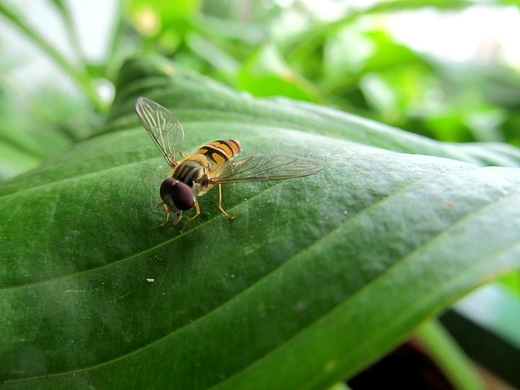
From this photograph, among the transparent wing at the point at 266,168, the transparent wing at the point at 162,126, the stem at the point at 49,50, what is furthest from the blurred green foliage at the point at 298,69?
the transparent wing at the point at 266,168

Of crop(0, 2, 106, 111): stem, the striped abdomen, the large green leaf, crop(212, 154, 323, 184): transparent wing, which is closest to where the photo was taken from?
the large green leaf

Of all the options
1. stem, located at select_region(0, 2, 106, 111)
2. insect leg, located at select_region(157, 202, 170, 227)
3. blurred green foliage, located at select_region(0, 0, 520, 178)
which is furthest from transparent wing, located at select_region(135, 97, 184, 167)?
stem, located at select_region(0, 2, 106, 111)

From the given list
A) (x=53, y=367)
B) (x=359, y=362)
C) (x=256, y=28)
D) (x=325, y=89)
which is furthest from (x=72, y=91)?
(x=359, y=362)

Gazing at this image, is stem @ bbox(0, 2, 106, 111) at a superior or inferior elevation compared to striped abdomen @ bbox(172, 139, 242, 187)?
superior

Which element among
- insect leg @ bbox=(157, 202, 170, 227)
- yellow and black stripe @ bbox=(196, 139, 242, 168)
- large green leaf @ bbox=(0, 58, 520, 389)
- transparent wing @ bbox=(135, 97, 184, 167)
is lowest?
large green leaf @ bbox=(0, 58, 520, 389)

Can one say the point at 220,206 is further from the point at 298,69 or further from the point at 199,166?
the point at 298,69

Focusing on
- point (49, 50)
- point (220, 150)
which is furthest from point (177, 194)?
point (49, 50)

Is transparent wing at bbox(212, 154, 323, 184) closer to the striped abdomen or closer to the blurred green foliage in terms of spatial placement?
the striped abdomen
